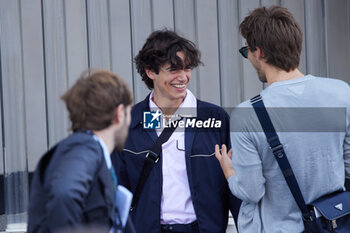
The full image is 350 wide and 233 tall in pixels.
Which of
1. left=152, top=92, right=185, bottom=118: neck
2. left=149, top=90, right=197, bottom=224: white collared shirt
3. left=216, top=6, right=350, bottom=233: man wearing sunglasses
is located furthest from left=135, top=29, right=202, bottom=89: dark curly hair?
left=216, top=6, right=350, bottom=233: man wearing sunglasses

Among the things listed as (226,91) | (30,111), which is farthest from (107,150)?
(226,91)

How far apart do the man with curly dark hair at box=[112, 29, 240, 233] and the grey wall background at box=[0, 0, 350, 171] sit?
135cm

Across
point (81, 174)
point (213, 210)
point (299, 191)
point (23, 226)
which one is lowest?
point (23, 226)

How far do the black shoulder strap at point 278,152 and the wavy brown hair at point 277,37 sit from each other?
22cm

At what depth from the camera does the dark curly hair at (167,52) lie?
360 centimetres

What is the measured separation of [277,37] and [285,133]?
0.44 meters

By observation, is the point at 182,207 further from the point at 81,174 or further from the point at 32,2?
the point at 32,2

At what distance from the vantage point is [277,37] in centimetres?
284

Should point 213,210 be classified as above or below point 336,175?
below

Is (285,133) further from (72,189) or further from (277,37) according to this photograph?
(72,189)

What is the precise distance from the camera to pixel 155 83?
3.69 metres

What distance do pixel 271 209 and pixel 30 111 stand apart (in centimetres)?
258

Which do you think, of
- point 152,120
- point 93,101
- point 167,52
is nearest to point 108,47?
point 167,52

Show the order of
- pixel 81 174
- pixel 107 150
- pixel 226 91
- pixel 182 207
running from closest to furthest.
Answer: pixel 81 174 < pixel 107 150 < pixel 182 207 < pixel 226 91
